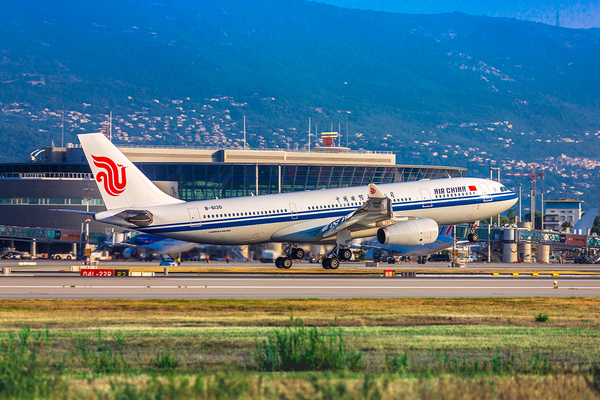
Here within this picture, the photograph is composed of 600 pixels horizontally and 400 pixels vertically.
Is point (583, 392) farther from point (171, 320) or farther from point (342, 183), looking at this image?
point (342, 183)

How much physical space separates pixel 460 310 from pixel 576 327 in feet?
19.0

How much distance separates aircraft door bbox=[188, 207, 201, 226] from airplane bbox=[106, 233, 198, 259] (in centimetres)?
2445

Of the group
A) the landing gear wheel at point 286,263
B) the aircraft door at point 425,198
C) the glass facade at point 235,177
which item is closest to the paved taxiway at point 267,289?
the landing gear wheel at point 286,263

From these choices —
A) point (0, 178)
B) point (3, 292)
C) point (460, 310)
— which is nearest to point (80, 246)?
point (0, 178)

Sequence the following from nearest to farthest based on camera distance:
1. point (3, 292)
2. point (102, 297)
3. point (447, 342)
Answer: point (447, 342)
point (102, 297)
point (3, 292)

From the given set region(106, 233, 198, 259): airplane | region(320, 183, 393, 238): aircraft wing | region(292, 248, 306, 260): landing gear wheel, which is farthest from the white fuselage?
region(106, 233, 198, 259): airplane

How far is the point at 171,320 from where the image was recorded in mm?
22547

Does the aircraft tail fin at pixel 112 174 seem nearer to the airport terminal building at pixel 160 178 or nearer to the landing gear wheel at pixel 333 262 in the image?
the landing gear wheel at pixel 333 262

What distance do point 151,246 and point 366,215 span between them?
41.2 meters

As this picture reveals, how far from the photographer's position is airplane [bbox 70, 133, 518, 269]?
4734 cm

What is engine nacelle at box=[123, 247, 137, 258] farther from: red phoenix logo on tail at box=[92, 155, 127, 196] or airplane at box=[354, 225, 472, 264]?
red phoenix logo on tail at box=[92, 155, 127, 196]

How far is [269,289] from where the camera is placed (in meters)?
37.8

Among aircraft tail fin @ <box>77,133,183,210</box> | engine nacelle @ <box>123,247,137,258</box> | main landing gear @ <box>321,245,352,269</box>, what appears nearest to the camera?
aircraft tail fin @ <box>77,133,183,210</box>

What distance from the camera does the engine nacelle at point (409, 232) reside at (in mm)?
49844
